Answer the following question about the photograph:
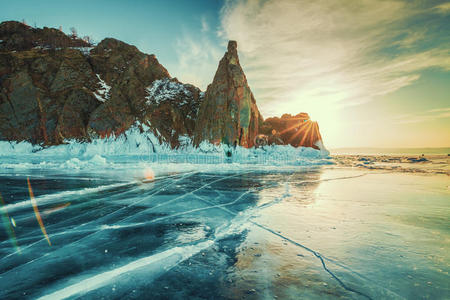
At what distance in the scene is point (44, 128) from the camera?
39.4 meters

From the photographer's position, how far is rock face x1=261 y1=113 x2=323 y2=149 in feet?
172

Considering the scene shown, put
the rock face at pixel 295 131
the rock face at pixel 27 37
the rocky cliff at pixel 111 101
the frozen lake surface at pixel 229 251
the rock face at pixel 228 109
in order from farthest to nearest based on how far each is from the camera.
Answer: the rock face at pixel 27 37
the rock face at pixel 295 131
the rocky cliff at pixel 111 101
the rock face at pixel 228 109
the frozen lake surface at pixel 229 251

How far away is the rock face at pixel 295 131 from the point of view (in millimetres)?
52438

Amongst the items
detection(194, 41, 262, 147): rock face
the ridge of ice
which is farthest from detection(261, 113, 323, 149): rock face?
detection(194, 41, 262, 147): rock face

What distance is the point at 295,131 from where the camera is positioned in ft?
177

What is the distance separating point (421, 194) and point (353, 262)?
6.99m

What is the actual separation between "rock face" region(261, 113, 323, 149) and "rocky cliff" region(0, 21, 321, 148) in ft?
1.24

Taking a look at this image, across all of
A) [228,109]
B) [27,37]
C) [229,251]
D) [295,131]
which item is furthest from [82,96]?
[295,131]

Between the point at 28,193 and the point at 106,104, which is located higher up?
the point at 106,104

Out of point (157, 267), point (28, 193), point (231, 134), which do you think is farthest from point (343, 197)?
point (231, 134)

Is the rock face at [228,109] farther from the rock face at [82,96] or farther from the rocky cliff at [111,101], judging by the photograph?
the rock face at [82,96]

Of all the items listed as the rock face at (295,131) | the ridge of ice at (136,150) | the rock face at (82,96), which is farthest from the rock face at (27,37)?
the rock face at (295,131)

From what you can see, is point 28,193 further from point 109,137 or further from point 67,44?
point 67,44

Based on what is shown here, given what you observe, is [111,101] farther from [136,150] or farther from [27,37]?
[27,37]
